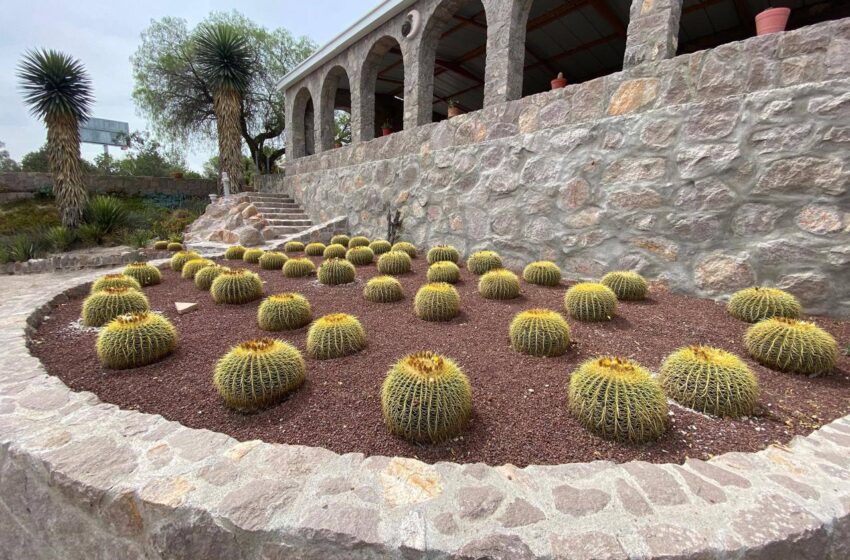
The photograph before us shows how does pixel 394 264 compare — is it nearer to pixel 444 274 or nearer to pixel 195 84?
pixel 444 274

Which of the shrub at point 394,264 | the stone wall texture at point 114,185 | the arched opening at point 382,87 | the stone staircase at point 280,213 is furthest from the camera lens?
the stone wall texture at point 114,185

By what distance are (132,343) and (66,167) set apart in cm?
1346

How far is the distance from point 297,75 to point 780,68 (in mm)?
12590

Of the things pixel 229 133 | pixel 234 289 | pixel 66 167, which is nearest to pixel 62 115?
pixel 66 167

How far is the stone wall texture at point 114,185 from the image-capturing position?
47.4ft

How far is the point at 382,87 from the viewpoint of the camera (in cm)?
1523

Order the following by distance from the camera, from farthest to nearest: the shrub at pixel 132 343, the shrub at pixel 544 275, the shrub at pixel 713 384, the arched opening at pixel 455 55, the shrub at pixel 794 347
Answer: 1. the arched opening at pixel 455 55
2. the shrub at pixel 544 275
3. the shrub at pixel 132 343
4. the shrub at pixel 794 347
5. the shrub at pixel 713 384

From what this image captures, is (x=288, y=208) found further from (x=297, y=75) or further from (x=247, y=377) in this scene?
(x=247, y=377)

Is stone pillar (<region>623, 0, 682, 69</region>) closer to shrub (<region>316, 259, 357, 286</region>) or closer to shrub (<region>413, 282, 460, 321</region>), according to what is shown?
shrub (<region>413, 282, 460, 321</region>)

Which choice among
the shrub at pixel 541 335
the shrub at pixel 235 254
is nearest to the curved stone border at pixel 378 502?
the shrub at pixel 541 335

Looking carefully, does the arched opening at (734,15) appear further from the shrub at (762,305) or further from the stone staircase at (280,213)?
the stone staircase at (280,213)

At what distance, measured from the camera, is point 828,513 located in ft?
4.92

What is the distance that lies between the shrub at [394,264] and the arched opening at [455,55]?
4.10 m

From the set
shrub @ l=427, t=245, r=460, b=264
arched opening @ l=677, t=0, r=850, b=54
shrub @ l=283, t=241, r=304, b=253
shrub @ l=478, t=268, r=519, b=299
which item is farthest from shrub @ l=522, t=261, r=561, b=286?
arched opening @ l=677, t=0, r=850, b=54
